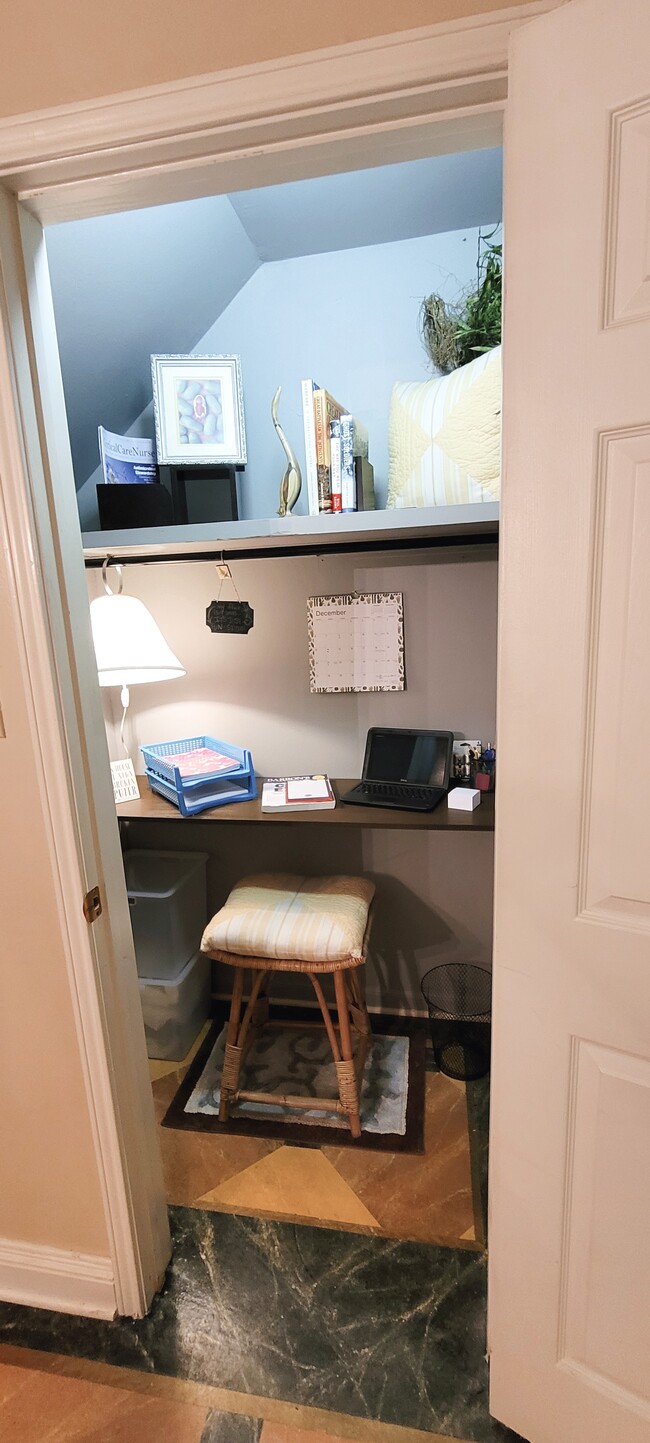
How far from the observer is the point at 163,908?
1.97 metres

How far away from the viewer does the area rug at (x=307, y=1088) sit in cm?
173

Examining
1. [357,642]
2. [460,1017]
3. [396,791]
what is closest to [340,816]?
[396,791]

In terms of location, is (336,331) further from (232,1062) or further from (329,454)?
(232,1062)

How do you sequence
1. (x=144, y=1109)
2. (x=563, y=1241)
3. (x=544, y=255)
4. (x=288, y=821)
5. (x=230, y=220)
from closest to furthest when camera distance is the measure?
(x=544, y=255) < (x=563, y=1241) < (x=144, y=1109) < (x=230, y=220) < (x=288, y=821)

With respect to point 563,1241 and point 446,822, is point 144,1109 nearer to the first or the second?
point 563,1241

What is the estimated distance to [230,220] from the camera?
1.51 meters

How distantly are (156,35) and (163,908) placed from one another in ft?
6.17

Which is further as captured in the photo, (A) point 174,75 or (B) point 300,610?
(B) point 300,610

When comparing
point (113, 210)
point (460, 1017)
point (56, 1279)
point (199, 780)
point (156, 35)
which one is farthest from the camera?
point (460, 1017)

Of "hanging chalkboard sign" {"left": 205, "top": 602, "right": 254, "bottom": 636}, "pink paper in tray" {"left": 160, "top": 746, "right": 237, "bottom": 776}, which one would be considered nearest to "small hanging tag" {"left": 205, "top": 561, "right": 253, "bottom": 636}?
"hanging chalkboard sign" {"left": 205, "top": 602, "right": 254, "bottom": 636}

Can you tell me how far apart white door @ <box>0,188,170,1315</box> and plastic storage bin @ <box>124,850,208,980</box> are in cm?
68

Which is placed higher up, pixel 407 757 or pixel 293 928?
pixel 407 757


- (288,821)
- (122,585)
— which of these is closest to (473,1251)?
(288,821)

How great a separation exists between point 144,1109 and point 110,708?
1266 mm
